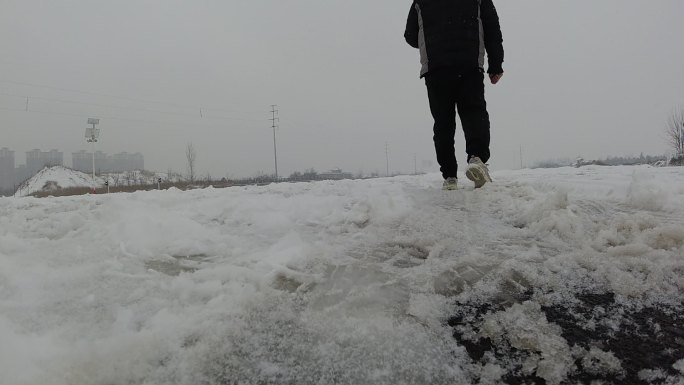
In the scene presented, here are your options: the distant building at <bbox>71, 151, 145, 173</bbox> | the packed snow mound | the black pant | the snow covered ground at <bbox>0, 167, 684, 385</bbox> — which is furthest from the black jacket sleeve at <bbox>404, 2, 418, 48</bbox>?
the distant building at <bbox>71, 151, 145, 173</bbox>

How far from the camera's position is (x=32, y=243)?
1.80 metres

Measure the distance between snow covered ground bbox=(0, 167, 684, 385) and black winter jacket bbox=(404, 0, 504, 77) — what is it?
1.60 m

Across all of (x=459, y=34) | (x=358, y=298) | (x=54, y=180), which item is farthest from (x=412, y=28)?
(x=54, y=180)

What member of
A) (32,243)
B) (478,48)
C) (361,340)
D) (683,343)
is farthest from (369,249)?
(478,48)

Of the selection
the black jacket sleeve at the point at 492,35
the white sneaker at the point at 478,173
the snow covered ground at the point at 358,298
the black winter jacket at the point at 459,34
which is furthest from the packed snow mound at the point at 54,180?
the snow covered ground at the point at 358,298

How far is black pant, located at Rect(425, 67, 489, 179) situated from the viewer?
3.15 metres

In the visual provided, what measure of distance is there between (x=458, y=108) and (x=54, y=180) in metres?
60.9

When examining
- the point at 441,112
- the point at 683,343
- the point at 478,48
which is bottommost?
the point at 683,343

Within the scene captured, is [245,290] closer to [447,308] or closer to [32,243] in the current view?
[447,308]

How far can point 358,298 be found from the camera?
1.19 metres

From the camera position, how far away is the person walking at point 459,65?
3137 millimetres

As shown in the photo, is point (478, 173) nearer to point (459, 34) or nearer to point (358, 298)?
point (459, 34)

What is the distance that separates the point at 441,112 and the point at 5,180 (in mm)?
110893

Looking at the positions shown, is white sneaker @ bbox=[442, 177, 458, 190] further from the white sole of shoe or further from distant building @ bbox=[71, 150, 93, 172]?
distant building @ bbox=[71, 150, 93, 172]
